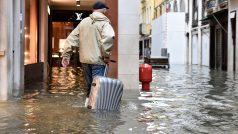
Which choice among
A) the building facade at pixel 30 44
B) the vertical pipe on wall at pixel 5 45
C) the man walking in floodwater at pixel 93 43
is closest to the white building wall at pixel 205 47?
the building facade at pixel 30 44

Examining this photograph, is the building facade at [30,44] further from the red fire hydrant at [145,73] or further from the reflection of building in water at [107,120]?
the reflection of building in water at [107,120]

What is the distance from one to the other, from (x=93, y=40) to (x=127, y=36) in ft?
14.4

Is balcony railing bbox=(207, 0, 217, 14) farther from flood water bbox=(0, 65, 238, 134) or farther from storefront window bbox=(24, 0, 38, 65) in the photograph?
flood water bbox=(0, 65, 238, 134)

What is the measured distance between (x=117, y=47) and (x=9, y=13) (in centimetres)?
363

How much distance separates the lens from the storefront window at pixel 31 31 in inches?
694

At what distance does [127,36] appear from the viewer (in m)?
13.8

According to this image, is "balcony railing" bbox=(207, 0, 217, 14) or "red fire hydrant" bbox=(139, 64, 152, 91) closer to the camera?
"red fire hydrant" bbox=(139, 64, 152, 91)

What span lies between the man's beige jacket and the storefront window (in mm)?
7925

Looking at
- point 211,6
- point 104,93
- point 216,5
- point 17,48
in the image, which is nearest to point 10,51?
point 17,48

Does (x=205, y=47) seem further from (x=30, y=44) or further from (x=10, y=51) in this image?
(x=10, y=51)

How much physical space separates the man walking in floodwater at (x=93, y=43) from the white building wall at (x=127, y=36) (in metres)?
4.13

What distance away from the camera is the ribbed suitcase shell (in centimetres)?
905

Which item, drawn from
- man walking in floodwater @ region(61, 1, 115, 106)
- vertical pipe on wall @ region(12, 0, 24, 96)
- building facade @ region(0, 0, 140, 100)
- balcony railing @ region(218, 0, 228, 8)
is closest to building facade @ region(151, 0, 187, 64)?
balcony railing @ region(218, 0, 228, 8)

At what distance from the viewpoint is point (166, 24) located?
48.8 m
